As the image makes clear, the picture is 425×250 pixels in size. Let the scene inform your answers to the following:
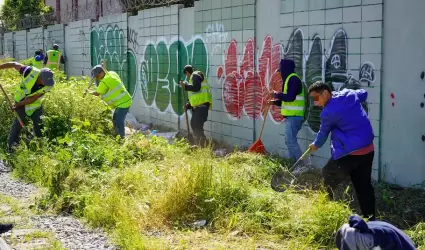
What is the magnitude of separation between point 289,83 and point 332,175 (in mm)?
2467

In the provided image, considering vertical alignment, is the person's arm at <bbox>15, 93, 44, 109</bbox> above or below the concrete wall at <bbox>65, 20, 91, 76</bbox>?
below

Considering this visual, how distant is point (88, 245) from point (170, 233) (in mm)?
785

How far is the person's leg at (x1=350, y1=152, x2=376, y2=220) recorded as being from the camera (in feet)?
18.6

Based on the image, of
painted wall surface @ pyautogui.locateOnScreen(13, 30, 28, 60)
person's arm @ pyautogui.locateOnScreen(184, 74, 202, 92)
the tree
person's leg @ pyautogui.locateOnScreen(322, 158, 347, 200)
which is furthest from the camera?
the tree

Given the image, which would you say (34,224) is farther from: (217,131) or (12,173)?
(217,131)

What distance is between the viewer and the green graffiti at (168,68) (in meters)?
11.5

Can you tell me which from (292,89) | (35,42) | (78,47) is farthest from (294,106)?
(35,42)

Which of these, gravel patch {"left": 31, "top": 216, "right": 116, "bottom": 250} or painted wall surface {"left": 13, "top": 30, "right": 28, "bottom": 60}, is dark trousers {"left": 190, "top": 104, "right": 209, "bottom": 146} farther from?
painted wall surface {"left": 13, "top": 30, "right": 28, "bottom": 60}

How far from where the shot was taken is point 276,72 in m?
8.96

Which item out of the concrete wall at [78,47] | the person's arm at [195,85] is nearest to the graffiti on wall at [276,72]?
the person's arm at [195,85]

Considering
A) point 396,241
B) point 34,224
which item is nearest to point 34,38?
point 34,224

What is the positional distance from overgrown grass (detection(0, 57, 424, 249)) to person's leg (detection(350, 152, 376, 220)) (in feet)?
0.90

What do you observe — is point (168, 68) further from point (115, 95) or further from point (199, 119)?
point (115, 95)

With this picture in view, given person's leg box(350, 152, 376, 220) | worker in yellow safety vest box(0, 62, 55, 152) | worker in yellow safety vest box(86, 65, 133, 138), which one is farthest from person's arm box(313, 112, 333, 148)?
worker in yellow safety vest box(0, 62, 55, 152)
